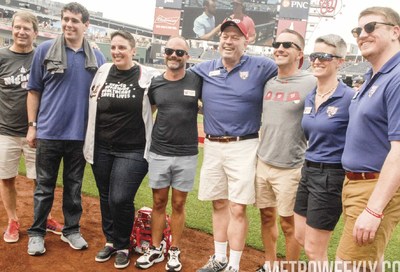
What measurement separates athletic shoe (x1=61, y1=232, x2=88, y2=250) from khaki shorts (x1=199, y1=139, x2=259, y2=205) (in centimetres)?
132

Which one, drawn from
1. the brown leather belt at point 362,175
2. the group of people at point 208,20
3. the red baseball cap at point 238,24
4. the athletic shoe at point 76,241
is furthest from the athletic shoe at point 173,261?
Answer: the group of people at point 208,20

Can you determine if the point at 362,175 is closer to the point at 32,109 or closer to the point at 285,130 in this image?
the point at 285,130

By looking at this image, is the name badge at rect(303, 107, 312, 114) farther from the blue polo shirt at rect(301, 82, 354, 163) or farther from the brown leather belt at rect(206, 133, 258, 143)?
the brown leather belt at rect(206, 133, 258, 143)

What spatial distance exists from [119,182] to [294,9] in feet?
98.9

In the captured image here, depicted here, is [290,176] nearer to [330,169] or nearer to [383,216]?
[330,169]

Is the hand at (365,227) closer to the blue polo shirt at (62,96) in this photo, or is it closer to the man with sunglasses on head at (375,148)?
the man with sunglasses on head at (375,148)

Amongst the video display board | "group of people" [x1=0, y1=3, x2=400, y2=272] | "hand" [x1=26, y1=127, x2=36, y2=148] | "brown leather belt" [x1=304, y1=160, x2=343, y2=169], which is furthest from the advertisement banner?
"brown leather belt" [x1=304, y1=160, x2=343, y2=169]

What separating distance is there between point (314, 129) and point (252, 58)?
1043mm

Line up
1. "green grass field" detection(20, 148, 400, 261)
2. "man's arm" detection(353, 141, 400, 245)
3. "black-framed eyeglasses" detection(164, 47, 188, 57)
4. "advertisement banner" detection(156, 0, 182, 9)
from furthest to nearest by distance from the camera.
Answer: "advertisement banner" detection(156, 0, 182, 9) → "green grass field" detection(20, 148, 400, 261) → "black-framed eyeglasses" detection(164, 47, 188, 57) → "man's arm" detection(353, 141, 400, 245)

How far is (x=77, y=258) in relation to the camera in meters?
3.74

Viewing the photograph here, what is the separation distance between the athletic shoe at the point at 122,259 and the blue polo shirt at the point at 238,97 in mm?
1426

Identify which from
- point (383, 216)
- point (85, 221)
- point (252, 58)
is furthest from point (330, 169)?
point (85, 221)

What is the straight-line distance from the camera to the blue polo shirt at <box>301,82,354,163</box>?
2814mm

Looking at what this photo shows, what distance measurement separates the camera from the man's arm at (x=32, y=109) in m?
3.83
